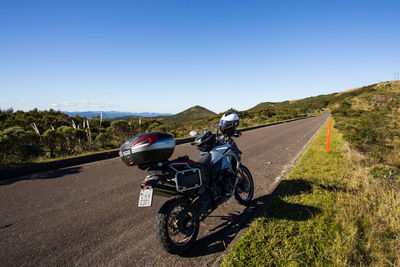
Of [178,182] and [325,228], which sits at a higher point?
[178,182]

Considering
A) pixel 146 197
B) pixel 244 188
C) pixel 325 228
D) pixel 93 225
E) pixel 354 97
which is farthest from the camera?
pixel 354 97

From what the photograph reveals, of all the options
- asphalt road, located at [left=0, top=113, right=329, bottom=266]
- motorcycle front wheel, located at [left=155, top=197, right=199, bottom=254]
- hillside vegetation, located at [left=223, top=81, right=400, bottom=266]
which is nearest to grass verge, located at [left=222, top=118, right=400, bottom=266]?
hillside vegetation, located at [left=223, top=81, right=400, bottom=266]

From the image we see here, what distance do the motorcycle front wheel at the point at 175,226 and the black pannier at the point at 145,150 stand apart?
566 mm

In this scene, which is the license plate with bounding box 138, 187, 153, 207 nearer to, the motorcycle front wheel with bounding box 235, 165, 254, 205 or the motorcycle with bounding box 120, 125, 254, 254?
the motorcycle with bounding box 120, 125, 254, 254

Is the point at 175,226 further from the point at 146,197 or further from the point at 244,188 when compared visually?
the point at 244,188

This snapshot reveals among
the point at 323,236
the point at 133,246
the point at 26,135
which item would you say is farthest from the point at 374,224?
the point at 26,135

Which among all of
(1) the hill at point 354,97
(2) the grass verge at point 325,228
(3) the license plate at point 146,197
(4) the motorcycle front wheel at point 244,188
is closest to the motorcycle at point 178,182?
(3) the license plate at point 146,197

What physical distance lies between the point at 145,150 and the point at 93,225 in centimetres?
194

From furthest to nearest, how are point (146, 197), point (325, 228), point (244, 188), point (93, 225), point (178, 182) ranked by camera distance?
point (244, 188), point (93, 225), point (325, 228), point (178, 182), point (146, 197)

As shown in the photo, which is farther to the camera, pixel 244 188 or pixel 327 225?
pixel 244 188

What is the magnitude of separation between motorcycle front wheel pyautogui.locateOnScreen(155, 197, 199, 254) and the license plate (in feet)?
0.82

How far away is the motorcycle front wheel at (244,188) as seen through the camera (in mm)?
3764

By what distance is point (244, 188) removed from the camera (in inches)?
151

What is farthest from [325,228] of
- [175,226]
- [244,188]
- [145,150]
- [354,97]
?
[354,97]
